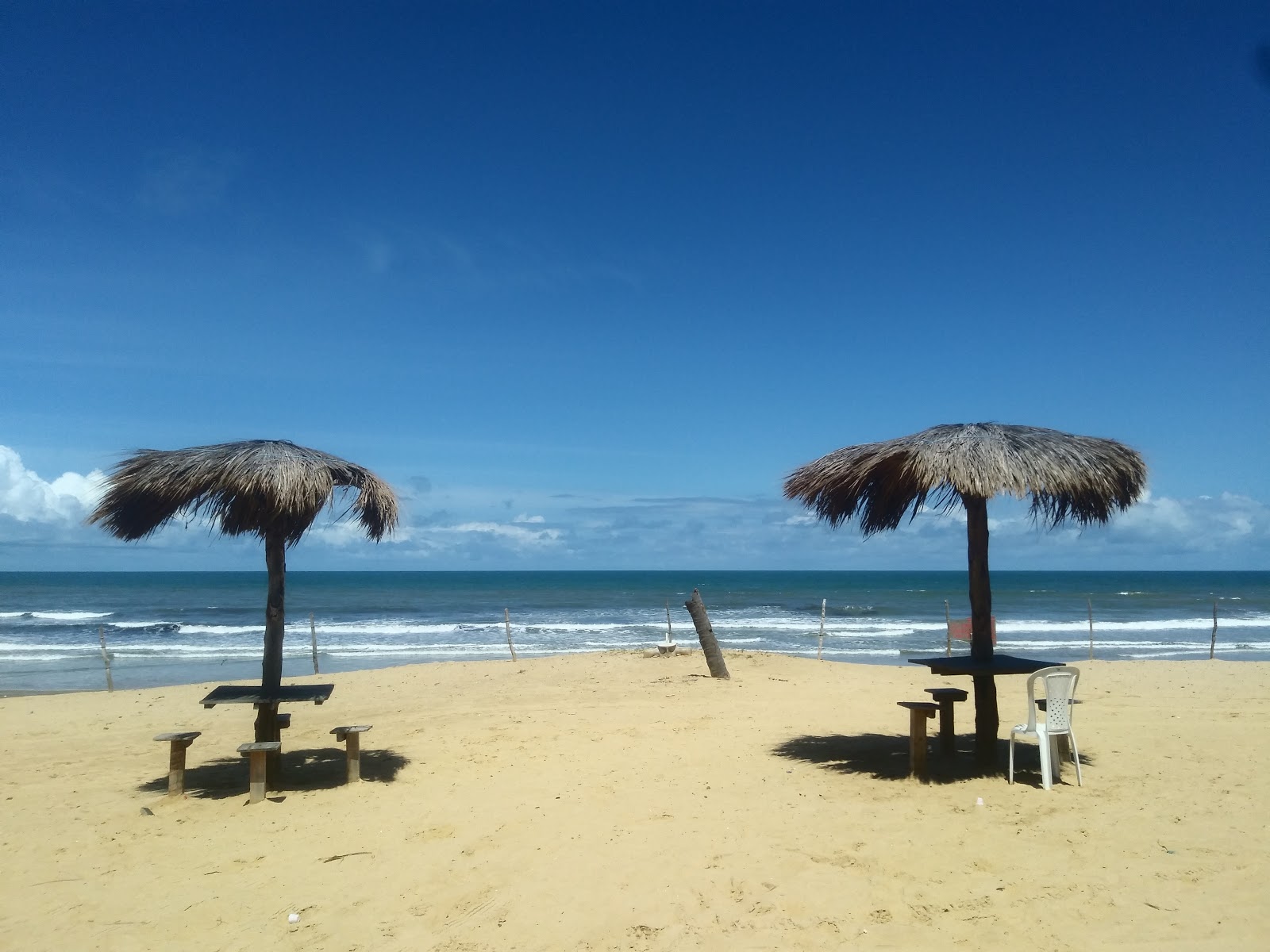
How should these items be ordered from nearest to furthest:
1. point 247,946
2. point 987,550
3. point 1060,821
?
point 247,946 < point 1060,821 < point 987,550

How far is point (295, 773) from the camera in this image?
7156mm

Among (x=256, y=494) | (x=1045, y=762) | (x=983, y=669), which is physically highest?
(x=256, y=494)

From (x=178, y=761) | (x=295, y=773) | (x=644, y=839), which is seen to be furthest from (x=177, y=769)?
(x=644, y=839)

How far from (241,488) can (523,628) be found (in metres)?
25.5

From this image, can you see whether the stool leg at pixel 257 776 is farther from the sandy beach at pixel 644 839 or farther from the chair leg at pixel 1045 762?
the chair leg at pixel 1045 762

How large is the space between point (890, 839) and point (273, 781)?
4737mm

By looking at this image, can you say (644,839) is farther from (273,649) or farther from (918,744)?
(273,649)

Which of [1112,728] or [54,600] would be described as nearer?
[1112,728]

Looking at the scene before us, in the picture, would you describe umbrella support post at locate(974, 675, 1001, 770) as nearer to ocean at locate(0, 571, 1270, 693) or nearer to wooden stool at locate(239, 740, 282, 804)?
wooden stool at locate(239, 740, 282, 804)

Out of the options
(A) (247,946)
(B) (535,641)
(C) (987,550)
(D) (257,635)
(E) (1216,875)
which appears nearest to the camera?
(A) (247,946)

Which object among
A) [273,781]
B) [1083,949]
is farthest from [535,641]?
[1083,949]

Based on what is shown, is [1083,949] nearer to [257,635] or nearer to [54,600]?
[257,635]

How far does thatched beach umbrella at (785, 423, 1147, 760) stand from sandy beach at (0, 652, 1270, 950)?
1.56 m

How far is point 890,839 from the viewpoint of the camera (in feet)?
16.3
